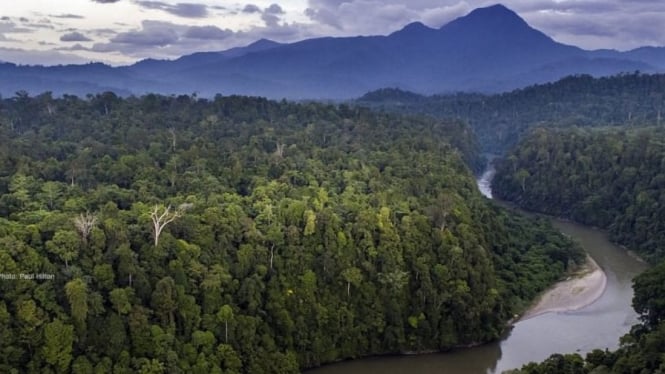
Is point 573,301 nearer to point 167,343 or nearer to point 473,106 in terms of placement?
point 167,343

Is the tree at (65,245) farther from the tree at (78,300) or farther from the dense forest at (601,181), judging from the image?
the dense forest at (601,181)

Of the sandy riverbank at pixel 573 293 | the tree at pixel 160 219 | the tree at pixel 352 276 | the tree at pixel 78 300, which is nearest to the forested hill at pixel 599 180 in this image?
the sandy riverbank at pixel 573 293

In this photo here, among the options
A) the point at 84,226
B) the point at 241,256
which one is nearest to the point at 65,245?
the point at 84,226

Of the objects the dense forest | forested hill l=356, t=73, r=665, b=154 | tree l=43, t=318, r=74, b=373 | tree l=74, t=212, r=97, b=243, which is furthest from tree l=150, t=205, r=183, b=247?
forested hill l=356, t=73, r=665, b=154

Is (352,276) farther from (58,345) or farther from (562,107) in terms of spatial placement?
(562,107)

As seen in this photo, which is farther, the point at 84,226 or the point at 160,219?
the point at 160,219
